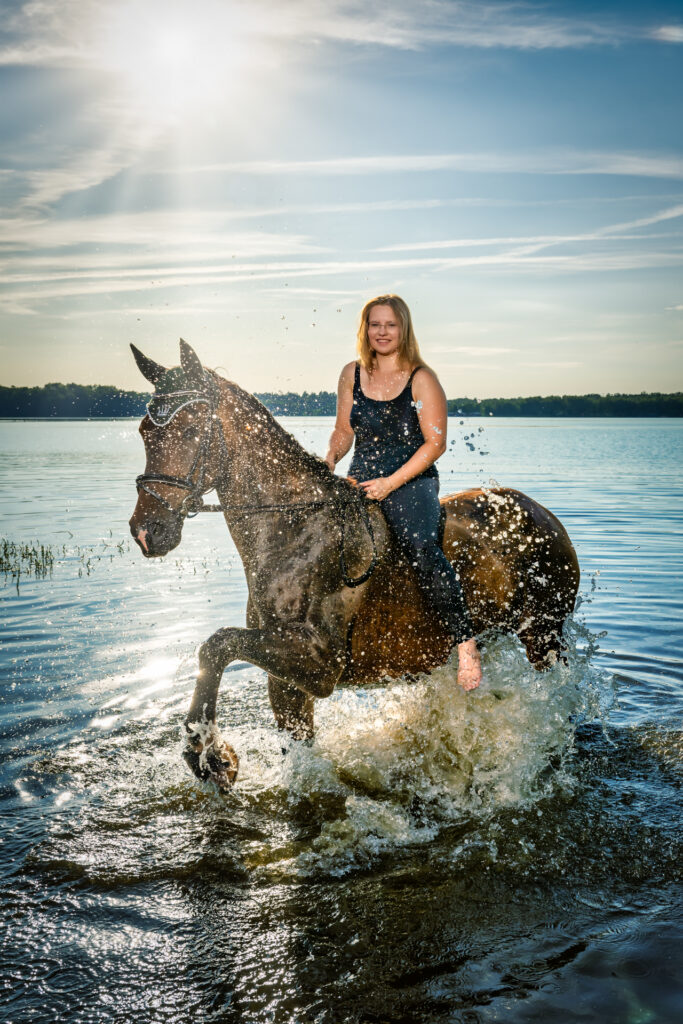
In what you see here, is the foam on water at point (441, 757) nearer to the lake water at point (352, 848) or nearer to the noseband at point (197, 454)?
the lake water at point (352, 848)

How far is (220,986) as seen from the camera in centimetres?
374

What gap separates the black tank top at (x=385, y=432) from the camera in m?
5.29

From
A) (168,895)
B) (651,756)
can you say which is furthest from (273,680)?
(651,756)

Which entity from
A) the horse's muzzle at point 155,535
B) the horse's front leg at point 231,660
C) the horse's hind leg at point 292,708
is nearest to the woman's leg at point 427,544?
the horse's front leg at point 231,660

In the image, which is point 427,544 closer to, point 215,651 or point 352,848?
point 215,651

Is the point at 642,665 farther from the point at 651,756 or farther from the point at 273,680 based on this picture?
the point at 273,680

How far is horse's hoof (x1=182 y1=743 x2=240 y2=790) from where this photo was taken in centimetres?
473

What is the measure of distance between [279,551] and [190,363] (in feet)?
4.41

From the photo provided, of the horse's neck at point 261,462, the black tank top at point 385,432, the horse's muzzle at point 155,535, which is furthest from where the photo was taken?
the black tank top at point 385,432

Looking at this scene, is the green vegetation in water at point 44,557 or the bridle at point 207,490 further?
the green vegetation in water at point 44,557

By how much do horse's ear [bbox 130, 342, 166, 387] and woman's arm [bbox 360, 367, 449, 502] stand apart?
1.53 meters

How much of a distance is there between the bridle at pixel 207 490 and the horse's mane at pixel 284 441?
A: 0.46ft

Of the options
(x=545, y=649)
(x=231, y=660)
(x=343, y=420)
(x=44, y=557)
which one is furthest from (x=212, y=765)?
(x=44, y=557)

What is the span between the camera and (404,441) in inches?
210
